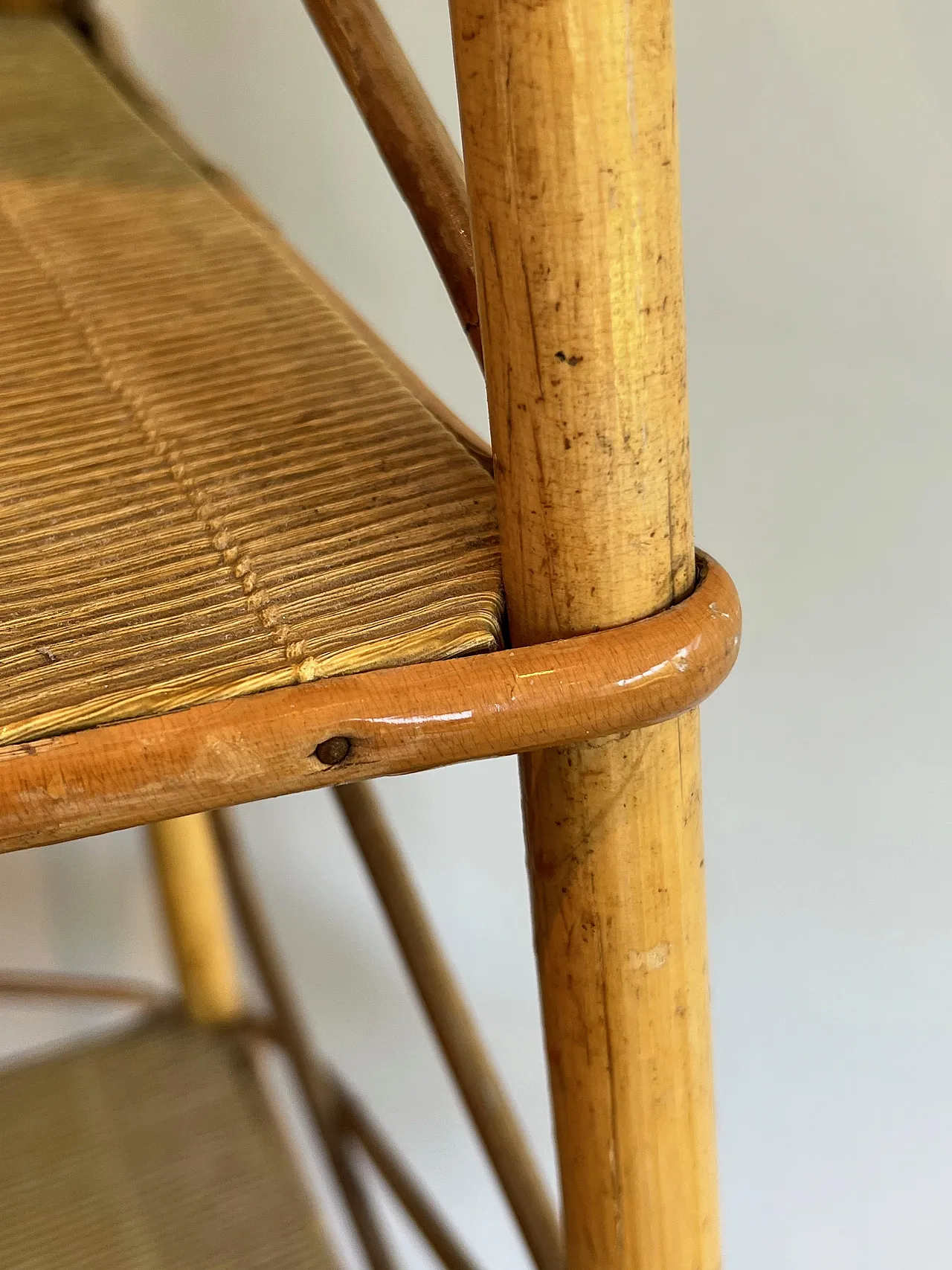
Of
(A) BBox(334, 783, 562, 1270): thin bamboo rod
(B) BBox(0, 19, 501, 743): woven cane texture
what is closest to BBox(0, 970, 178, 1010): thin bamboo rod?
(A) BBox(334, 783, 562, 1270): thin bamboo rod

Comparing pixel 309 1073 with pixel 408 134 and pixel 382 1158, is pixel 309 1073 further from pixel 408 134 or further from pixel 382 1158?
pixel 408 134

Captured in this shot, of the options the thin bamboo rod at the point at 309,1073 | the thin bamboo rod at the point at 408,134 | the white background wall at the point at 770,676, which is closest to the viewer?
the thin bamboo rod at the point at 408,134

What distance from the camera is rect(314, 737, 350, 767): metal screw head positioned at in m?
0.28

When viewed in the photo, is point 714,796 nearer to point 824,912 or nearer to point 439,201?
point 824,912

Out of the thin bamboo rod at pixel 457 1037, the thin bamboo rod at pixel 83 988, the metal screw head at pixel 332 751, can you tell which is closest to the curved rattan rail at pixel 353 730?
the metal screw head at pixel 332 751

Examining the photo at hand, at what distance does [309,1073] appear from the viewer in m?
1.03

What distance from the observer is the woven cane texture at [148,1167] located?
0.80m

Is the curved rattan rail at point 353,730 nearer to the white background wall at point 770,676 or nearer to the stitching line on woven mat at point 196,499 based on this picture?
the stitching line on woven mat at point 196,499

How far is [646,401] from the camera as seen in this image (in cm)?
29

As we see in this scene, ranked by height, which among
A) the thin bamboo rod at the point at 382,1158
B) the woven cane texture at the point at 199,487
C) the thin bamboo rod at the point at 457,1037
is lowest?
the thin bamboo rod at the point at 382,1158

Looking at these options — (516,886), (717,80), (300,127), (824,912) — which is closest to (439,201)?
(717,80)

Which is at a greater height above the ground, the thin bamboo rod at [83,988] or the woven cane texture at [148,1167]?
the woven cane texture at [148,1167]

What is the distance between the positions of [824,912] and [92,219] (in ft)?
2.73

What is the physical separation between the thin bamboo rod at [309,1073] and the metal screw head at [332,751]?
2.68 ft
